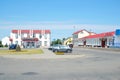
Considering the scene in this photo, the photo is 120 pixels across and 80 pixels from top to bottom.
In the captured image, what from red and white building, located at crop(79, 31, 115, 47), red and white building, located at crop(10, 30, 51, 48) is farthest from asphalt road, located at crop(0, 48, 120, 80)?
Result: red and white building, located at crop(10, 30, 51, 48)

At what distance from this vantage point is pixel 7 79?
11.5 metres

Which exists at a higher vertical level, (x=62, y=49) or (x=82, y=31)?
(x=82, y=31)

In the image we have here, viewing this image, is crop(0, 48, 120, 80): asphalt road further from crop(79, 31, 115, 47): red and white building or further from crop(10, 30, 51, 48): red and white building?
crop(10, 30, 51, 48): red and white building

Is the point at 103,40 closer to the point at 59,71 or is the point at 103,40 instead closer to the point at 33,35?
the point at 33,35

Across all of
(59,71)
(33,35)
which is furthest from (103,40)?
(59,71)

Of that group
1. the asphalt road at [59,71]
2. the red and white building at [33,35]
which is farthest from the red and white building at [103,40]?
the asphalt road at [59,71]

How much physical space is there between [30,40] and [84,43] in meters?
30.1

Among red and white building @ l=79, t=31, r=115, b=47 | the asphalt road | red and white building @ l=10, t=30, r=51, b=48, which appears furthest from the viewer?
red and white building @ l=10, t=30, r=51, b=48

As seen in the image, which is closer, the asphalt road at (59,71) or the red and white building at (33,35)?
the asphalt road at (59,71)

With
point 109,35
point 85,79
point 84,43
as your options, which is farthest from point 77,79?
point 84,43

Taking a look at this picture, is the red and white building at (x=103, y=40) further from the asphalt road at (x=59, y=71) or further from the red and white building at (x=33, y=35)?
the asphalt road at (x=59, y=71)

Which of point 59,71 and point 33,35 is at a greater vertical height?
point 33,35

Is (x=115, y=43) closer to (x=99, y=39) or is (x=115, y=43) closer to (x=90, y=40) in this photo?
(x=99, y=39)

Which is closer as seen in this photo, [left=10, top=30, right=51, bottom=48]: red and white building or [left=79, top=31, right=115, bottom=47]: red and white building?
[left=79, top=31, right=115, bottom=47]: red and white building
